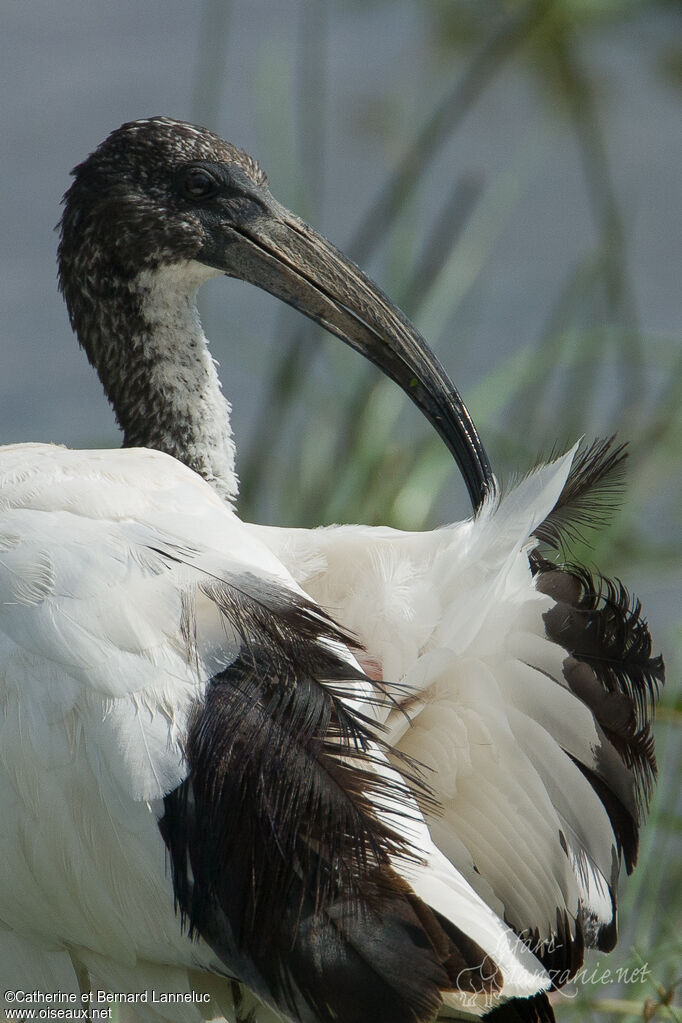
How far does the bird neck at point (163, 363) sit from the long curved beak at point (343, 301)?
4.1 inches

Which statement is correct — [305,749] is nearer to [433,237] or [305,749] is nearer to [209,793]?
[209,793]

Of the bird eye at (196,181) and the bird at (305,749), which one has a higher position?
the bird eye at (196,181)

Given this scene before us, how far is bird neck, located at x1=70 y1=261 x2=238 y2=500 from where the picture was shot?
347cm

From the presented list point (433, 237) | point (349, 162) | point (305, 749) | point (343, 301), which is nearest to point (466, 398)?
point (433, 237)

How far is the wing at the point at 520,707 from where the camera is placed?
265cm

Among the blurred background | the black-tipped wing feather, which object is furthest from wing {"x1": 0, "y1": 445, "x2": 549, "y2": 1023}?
the blurred background

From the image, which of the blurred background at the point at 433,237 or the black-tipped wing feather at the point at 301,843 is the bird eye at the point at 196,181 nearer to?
the black-tipped wing feather at the point at 301,843

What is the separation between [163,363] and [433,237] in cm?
175

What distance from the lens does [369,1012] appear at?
2324 millimetres

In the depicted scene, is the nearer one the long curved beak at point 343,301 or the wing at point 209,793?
the wing at point 209,793

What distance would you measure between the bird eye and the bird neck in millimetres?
154

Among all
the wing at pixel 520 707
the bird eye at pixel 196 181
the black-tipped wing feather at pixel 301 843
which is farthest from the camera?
the bird eye at pixel 196 181

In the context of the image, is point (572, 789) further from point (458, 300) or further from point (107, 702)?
point (458, 300)

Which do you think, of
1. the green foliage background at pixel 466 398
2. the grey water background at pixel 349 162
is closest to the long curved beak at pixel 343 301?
the green foliage background at pixel 466 398
